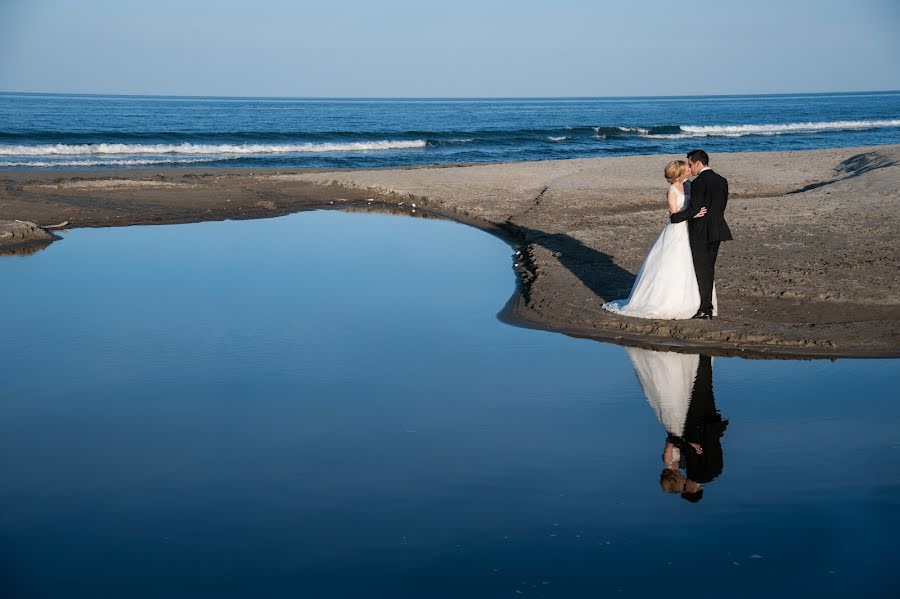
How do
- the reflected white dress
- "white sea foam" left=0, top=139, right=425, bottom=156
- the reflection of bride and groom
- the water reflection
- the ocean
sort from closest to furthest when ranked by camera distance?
the reflection of bride and groom, the reflected white dress, the water reflection, the ocean, "white sea foam" left=0, top=139, right=425, bottom=156

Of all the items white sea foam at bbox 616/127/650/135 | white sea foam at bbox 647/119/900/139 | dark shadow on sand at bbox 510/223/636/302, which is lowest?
dark shadow on sand at bbox 510/223/636/302

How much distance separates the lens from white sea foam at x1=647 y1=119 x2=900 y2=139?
5187 cm

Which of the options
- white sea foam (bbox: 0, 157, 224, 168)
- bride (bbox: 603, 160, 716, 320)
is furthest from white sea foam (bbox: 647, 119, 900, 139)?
bride (bbox: 603, 160, 716, 320)

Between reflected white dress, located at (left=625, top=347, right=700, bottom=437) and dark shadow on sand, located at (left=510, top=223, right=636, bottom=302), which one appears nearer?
reflected white dress, located at (left=625, top=347, right=700, bottom=437)

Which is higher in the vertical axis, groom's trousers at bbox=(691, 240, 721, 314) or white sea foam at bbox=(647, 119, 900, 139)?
white sea foam at bbox=(647, 119, 900, 139)

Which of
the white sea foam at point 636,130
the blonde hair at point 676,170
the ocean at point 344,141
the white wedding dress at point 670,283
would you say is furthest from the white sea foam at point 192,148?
the blonde hair at point 676,170

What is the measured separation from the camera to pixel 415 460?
5.98 m

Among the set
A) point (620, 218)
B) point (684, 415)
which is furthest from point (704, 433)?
point (620, 218)

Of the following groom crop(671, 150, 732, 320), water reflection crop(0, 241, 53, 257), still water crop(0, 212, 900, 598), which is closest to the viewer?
still water crop(0, 212, 900, 598)

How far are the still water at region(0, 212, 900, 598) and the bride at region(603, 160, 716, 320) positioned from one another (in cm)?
92

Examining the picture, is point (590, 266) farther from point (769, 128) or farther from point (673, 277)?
point (769, 128)

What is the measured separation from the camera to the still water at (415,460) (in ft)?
15.1

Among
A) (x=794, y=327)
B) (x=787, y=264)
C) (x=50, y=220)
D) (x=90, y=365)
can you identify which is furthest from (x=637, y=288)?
(x=50, y=220)

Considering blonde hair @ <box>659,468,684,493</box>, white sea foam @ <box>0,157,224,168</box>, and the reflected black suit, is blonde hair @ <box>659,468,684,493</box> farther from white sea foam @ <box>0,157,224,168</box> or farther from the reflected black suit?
white sea foam @ <box>0,157,224,168</box>
